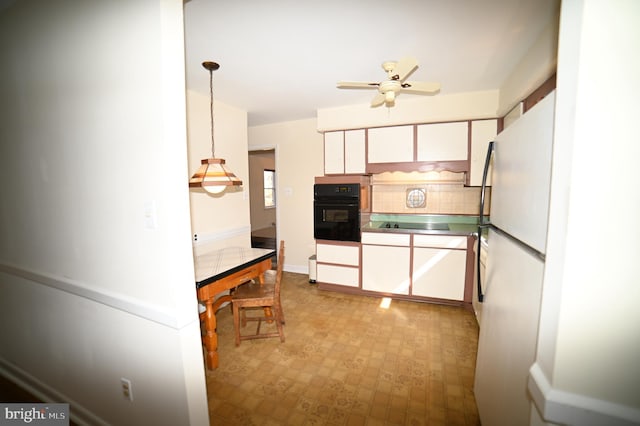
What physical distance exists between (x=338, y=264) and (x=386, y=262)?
2.13 feet

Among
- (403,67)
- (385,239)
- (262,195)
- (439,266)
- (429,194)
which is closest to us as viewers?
(403,67)

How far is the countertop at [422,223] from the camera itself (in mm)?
3217

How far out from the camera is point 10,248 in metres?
1.92

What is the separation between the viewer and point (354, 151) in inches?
142

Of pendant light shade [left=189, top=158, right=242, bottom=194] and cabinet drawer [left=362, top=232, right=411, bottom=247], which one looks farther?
cabinet drawer [left=362, top=232, right=411, bottom=247]

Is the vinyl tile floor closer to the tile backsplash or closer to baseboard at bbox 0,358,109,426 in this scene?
baseboard at bbox 0,358,109,426

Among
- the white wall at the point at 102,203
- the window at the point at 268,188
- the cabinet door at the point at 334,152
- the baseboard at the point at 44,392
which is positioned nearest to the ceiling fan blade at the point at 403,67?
the white wall at the point at 102,203

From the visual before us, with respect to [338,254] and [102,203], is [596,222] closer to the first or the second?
[102,203]

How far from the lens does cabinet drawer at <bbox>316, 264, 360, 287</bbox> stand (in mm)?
3561

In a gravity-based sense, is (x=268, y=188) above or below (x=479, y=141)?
below

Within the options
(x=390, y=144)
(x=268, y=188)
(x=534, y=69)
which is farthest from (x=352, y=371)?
(x=268, y=188)

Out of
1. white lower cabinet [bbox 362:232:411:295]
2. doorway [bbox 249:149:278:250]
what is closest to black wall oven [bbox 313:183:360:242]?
white lower cabinet [bbox 362:232:411:295]

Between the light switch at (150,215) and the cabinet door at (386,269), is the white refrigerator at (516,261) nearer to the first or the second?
the light switch at (150,215)

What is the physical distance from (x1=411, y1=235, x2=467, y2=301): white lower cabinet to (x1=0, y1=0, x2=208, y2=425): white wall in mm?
2664
